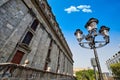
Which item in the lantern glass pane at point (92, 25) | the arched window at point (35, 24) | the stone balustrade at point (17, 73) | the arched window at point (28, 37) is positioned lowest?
the stone balustrade at point (17, 73)

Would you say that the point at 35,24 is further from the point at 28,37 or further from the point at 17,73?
the point at 17,73

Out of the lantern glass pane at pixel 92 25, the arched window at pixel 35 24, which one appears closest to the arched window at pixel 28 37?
the arched window at pixel 35 24

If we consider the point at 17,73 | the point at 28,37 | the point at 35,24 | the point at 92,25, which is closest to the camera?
the point at 17,73

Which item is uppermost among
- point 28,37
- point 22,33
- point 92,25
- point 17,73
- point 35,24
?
point 35,24

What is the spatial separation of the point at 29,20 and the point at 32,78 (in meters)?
6.63

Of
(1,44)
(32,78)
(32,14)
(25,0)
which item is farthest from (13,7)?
(32,78)

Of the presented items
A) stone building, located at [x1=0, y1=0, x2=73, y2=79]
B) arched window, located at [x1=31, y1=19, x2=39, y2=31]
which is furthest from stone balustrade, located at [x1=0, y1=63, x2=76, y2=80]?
arched window, located at [x1=31, y1=19, x2=39, y2=31]

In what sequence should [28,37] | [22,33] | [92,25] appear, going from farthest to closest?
[28,37] → [22,33] → [92,25]

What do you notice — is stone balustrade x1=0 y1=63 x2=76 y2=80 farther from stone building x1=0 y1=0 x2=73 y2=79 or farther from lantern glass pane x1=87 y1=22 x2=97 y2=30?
lantern glass pane x1=87 y1=22 x2=97 y2=30

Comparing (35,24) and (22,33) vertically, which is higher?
(35,24)

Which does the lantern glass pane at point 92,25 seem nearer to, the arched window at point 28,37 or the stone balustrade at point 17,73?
the stone balustrade at point 17,73

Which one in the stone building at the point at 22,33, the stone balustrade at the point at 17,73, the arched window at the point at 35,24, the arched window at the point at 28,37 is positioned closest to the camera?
the stone balustrade at the point at 17,73

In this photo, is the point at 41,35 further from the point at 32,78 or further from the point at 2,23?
the point at 32,78

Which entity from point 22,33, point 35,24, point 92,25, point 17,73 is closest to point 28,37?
point 22,33
